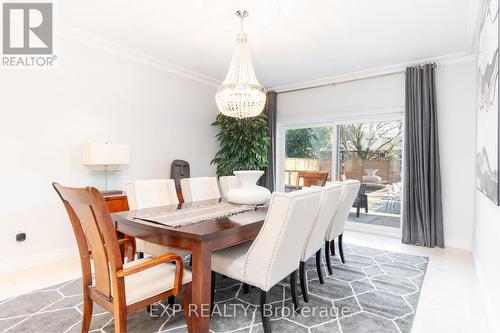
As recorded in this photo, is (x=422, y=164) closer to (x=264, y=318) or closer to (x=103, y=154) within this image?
(x=264, y=318)

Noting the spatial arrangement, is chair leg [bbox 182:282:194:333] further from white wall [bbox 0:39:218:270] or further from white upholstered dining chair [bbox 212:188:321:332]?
white wall [bbox 0:39:218:270]

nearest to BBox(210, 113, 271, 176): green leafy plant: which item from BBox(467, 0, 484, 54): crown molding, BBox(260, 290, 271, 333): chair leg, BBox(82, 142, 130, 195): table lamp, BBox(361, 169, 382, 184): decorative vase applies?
BBox(361, 169, 382, 184): decorative vase

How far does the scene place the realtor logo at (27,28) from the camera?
289cm

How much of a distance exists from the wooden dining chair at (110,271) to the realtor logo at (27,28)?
2.44 metres

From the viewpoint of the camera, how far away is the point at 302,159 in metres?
5.47

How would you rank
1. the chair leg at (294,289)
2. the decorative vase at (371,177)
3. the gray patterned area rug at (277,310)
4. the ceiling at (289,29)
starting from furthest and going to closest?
1. the decorative vase at (371,177)
2. the ceiling at (289,29)
3. the chair leg at (294,289)
4. the gray patterned area rug at (277,310)

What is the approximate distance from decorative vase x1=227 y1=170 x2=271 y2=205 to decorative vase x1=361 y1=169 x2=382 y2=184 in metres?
2.72

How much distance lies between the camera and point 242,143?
4.95 metres

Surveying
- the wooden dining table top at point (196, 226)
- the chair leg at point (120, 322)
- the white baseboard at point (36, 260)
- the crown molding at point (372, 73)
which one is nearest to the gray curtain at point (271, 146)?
the crown molding at point (372, 73)

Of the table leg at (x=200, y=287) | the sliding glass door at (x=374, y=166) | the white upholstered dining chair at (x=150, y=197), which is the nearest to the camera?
the table leg at (x=200, y=287)

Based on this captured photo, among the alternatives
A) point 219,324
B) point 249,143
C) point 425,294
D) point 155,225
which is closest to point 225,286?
point 219,324

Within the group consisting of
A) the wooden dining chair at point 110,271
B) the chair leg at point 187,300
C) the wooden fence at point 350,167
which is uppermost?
the wooden fence at point 350,167

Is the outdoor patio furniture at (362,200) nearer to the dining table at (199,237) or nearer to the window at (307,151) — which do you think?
the window at (307,151)

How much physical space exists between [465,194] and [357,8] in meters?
2.86
